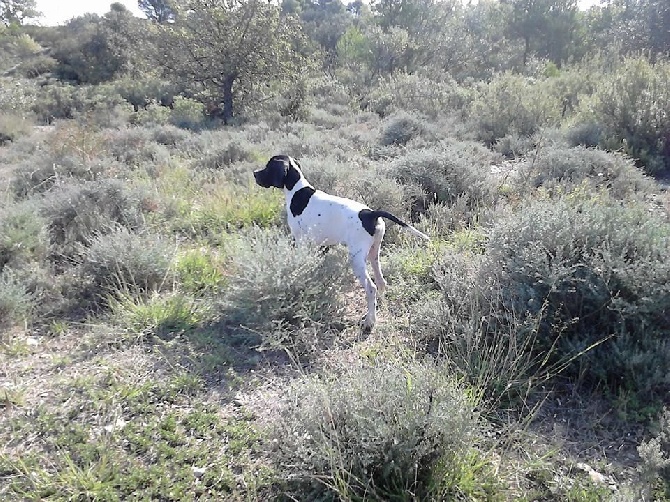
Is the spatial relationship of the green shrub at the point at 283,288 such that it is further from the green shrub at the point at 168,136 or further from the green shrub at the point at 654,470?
the green shrub at the point at 168,136

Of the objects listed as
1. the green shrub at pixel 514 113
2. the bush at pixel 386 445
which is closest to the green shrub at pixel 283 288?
the bush at pixel 386 445

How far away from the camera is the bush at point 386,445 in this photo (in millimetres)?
2037

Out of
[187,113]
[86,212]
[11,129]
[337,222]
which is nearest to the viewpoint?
[337,222]

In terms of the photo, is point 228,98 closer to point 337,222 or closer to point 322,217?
point 322,217

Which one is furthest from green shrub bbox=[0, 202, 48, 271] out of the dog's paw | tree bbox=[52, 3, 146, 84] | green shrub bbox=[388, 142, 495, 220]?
tree bbox=[52, 3, 146, 84]

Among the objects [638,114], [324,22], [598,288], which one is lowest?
[598,288]

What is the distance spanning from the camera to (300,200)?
4.16 m

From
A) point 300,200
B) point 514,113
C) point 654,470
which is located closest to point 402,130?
point 514,113

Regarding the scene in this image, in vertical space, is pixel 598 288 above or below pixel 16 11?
below

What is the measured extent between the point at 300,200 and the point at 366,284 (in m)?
1.04

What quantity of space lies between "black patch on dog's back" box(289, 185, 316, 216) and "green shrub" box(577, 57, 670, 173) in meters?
5.90

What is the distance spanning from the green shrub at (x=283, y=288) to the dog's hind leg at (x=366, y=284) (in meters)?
0.17

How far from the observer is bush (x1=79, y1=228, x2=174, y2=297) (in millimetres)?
3986

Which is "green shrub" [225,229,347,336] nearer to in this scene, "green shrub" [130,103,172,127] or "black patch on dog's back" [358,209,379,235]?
"black patch on dog's back" [358,209,379,235]
